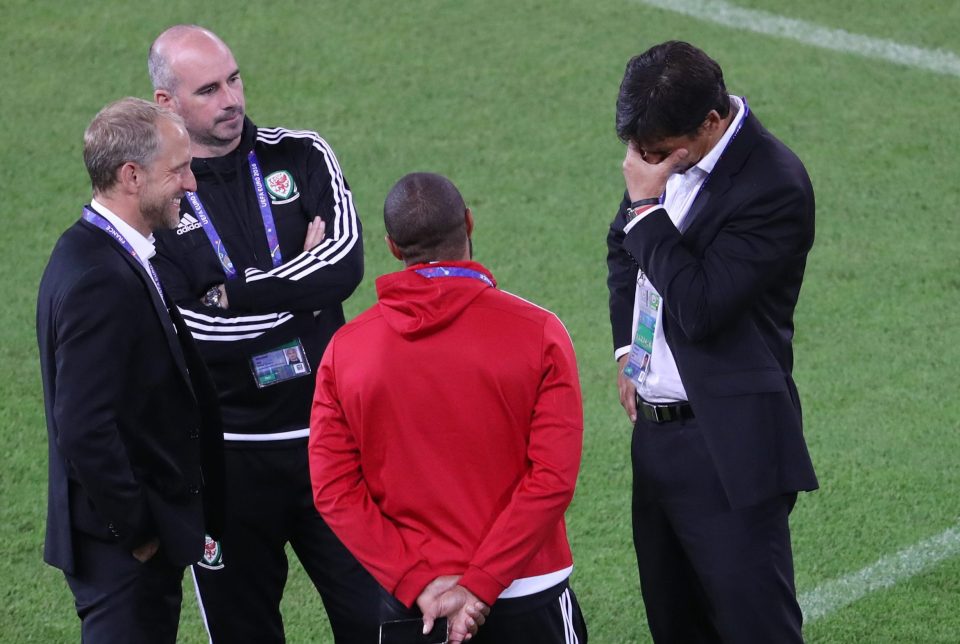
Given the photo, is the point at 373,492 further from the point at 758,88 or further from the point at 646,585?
the point at 758,88

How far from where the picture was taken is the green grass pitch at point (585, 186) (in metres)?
4.95

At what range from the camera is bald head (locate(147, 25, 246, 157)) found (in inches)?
152

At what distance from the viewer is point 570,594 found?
3227 mm

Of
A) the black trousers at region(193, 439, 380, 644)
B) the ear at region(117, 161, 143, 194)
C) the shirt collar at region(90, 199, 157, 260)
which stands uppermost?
the ear at region(117, 161, 143, 194)

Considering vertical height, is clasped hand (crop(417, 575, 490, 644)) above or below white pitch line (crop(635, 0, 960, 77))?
above

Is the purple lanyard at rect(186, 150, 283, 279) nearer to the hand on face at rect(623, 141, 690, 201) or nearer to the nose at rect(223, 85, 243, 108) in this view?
the nose at rect(223, 85, 243, 108)

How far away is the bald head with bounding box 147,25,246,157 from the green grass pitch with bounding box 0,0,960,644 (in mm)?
1633

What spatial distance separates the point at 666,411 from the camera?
342cm

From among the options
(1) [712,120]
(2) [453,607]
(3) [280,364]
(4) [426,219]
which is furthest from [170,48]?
(2) [453,607]

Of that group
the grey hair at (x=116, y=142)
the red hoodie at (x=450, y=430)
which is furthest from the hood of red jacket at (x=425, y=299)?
the grey hair at (x=116, y=142)

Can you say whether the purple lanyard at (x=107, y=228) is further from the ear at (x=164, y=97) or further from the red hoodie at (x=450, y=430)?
the ear at (x=164, y=97)

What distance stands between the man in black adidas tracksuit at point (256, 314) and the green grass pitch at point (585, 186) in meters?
0.79

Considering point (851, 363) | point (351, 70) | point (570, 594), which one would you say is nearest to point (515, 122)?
point (351, 70)

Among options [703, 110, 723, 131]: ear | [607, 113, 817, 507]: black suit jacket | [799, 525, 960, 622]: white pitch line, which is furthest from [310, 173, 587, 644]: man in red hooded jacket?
[799, 525, 960, 622]: white pitch line
